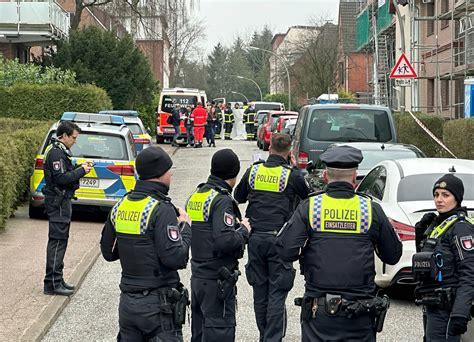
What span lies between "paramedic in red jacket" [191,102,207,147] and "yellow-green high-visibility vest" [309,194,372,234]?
1176 inches

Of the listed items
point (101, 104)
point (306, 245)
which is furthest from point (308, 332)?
point (101, 104)

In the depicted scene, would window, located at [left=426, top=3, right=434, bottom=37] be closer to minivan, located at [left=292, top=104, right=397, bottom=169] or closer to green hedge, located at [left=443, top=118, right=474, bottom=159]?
green hedge, located at [left=443, top=118, right=474, bottom=159]

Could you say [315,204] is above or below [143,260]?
above

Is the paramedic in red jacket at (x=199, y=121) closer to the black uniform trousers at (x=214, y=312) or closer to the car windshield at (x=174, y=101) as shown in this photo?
the car windshield at (x=174, y=101)

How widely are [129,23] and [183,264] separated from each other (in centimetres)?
3446

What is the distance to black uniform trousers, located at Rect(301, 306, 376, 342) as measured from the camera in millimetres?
4957

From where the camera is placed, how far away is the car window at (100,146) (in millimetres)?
15117

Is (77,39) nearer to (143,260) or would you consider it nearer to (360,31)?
(360,31)

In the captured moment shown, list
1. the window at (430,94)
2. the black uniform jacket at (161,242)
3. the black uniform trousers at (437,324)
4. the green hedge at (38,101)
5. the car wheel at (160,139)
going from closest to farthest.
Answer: the black uniform jacket at (161,242)
the black uniform trousers at (437,324)
the green hedge at (38,101)
the window at (430,94)
the car wheel at (160,139)

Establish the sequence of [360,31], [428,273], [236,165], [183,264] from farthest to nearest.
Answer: [360,31] < [236,165] < [428,273] < [183,264]

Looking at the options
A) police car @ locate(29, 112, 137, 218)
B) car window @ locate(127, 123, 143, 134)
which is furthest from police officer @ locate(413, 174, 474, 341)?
car window @ locate(127, 123, 143, 134)

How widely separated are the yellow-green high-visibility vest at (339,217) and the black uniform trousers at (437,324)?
45.4 inches

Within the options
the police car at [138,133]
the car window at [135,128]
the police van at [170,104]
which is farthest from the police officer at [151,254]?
the police van at [170,104]

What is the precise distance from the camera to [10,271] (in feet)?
35.0
